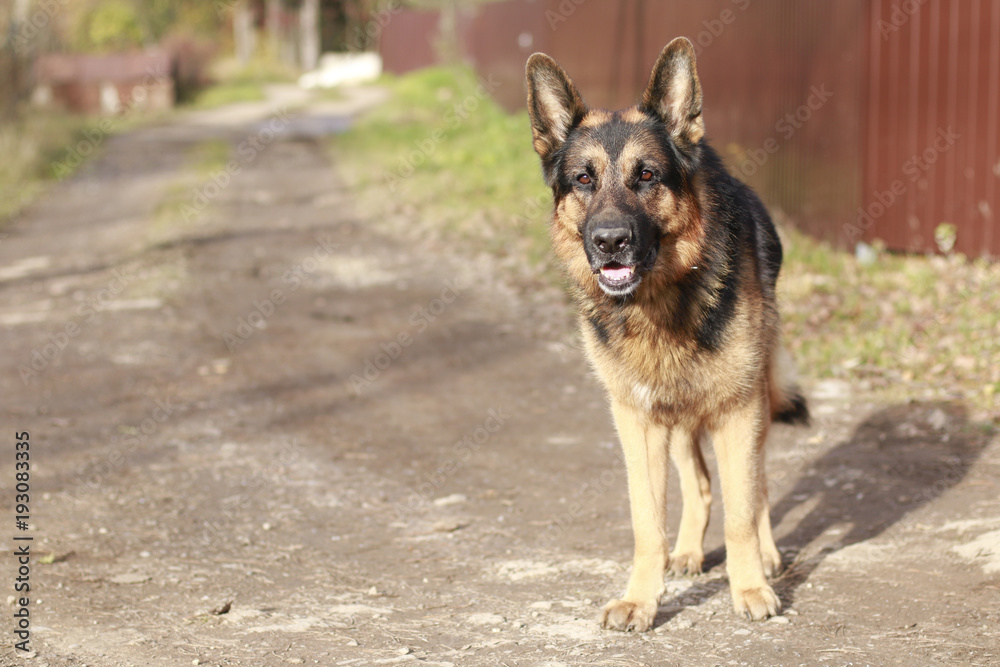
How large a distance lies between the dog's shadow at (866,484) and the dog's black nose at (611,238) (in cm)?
143

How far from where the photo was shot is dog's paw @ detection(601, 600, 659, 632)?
3691 millimetres

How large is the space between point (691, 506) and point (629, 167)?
5.07 feet

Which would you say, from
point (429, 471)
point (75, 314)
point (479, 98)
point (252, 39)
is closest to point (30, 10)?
point (479, 98)

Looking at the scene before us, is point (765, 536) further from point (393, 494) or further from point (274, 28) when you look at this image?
Answer: point (274, 28)

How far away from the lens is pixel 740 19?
10891 millimetres

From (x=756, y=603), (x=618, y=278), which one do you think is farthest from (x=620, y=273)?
(x=756, y=603)

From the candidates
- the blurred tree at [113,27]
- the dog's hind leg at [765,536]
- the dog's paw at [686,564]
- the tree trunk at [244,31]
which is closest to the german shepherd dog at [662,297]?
the dog's hind leg at [765,536]

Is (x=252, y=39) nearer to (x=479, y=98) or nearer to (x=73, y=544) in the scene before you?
(x=479, y=98)

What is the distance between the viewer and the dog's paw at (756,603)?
374 cm

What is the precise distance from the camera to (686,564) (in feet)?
14.1

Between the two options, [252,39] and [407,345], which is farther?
[252,39]

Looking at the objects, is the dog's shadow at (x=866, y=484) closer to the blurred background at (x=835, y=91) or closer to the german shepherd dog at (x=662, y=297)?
the german shepherd dog at (x=662, y=297)

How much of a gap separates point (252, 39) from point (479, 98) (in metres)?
27.5

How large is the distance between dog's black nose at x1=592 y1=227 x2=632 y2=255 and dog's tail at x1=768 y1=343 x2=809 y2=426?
1.27 meters
